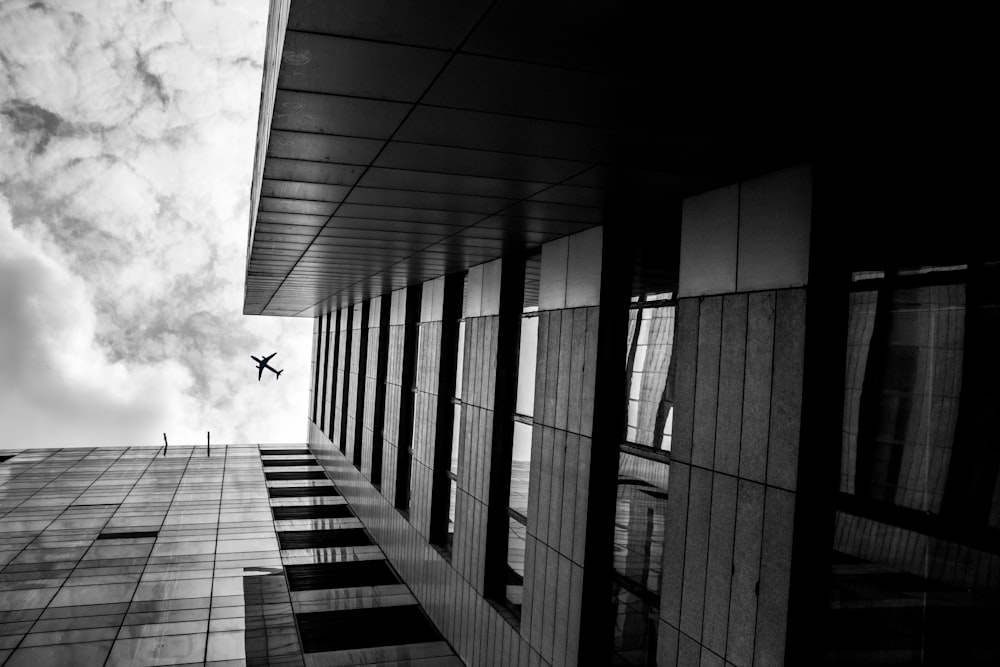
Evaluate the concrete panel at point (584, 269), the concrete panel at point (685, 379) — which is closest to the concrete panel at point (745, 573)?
the concrete panel at point (685, 379)

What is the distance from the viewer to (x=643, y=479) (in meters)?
6.55

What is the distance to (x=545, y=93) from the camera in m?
3.83

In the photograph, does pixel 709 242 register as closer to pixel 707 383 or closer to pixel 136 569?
pixel 707 383

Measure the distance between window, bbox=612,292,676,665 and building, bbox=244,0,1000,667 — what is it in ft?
0.11

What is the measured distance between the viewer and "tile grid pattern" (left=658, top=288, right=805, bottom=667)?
470 centimetres

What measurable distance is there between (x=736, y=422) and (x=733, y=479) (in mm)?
417

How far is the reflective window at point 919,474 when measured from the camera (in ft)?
11.6

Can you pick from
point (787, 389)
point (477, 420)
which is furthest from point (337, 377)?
point (787, 389)

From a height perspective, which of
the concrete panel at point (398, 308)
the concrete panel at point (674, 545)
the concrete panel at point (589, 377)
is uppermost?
the concrete panel at point (398, 308)

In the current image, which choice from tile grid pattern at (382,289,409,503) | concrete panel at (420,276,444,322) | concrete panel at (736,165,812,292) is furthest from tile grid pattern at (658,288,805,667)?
tile grid pattern at (382,289,409,503)

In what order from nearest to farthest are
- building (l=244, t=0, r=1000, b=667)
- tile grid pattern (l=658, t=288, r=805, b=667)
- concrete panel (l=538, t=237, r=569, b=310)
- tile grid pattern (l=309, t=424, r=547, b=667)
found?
building (l=244, t=0, r=1000, b=667)
tile grid pattern (l=658, t=288, r=805, b=667)
concrete panel (l=538, t=237, r=569, b=310)
tile grid pattern (l=309, t=424, r=547, b=667)

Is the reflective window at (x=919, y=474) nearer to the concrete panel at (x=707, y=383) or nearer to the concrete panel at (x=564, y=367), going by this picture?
the concrete panel at (x=707, y=383)

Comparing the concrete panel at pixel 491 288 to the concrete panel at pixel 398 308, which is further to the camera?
the concrete panel at pixel 398 308

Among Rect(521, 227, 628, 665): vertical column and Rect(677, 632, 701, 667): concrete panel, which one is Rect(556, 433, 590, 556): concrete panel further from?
Rect(677, 632, 701, 667): concrete panel
